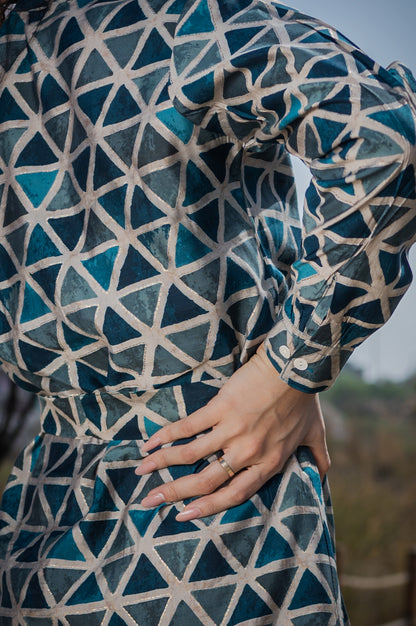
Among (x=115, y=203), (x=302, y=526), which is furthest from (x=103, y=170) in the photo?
(x=302, y=526)

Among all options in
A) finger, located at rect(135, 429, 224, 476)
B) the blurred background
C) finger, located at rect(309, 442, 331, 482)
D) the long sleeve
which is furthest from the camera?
the blurred background

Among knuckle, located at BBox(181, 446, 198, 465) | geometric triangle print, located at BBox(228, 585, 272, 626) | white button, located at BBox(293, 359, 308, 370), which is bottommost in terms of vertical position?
geometric triangle print, located at BBox(228, 585, 272, 626)

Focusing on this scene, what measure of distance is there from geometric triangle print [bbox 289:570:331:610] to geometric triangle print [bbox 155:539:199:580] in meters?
0.13

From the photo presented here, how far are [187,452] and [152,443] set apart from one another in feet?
0.14

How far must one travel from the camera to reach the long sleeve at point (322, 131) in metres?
0.71

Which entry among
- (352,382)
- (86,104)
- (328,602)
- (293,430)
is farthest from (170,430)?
(352,382)

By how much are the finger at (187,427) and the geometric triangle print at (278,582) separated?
18cm

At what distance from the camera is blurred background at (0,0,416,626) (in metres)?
3.66

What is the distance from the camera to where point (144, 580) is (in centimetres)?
78

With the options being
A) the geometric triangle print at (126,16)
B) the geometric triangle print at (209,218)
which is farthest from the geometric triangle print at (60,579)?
the geometric triangle print at (126,16)

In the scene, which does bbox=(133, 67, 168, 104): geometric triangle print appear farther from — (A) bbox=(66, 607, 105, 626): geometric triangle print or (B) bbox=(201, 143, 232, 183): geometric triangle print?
(A) bbox=(66, 607, 105, 626): geometric triangle print

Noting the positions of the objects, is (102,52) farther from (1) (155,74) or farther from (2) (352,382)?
(2) (352,382)

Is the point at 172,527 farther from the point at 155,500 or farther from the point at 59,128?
the point at 59,128

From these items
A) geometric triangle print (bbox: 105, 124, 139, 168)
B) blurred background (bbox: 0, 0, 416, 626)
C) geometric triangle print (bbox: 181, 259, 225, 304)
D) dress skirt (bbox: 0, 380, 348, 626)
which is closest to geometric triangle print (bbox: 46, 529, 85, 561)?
dress skirt (bbox: 0, 380, 348, 626)
